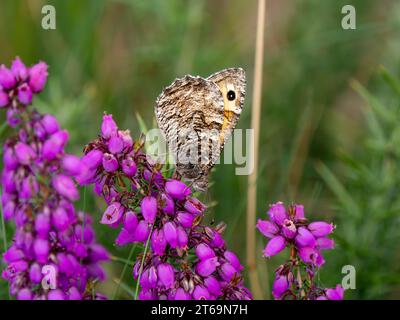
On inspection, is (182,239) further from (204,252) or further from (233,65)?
(233,65)

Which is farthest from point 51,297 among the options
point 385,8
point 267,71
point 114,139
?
point 385,8

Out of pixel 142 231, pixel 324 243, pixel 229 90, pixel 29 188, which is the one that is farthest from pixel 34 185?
pixel 229 90

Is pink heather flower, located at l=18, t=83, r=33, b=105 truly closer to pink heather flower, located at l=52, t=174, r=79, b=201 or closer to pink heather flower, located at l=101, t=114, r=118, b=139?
pink heather flower, located at l=52, t=174, r=79, b=201

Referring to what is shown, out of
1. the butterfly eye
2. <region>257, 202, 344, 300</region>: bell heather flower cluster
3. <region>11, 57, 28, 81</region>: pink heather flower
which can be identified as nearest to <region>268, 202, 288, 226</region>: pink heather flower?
<region>257, 202, 344, 300</region>: bell heather flower cluster

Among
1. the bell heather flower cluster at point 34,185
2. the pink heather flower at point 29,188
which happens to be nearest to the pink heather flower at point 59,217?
the bell heather flower cluster at point 34,185
